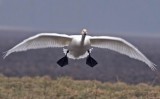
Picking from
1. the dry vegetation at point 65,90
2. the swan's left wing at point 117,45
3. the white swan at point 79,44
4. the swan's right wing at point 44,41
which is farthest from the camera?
the swan's left wing at point 117,45

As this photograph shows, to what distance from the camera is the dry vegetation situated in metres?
12.9

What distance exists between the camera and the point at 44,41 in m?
14.3

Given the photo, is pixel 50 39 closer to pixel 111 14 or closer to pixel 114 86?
pixel 114 86

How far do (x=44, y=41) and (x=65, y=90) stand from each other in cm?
142

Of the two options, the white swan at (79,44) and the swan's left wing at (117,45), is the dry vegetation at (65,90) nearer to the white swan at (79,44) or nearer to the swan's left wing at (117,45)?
the white swan at (79,44)

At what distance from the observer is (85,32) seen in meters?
13.9

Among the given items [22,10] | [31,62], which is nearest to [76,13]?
[22,10]

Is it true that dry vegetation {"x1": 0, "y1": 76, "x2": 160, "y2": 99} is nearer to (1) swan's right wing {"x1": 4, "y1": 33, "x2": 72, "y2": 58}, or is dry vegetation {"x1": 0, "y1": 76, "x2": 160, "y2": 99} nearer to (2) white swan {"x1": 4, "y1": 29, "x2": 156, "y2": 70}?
(2) white swan {"x1": 4, "y1": 29, "x2": 156, "y2": 70}

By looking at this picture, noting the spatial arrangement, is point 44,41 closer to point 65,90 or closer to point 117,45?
point 65,90

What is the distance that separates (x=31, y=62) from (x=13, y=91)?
106 feet

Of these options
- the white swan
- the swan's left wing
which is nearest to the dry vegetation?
the white swan

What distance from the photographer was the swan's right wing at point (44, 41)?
45.4 feet

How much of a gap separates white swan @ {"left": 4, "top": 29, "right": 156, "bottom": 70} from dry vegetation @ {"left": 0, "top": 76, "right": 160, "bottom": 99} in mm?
594

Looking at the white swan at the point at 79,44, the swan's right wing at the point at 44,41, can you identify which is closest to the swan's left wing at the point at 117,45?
the white swan at the point at 79,44
